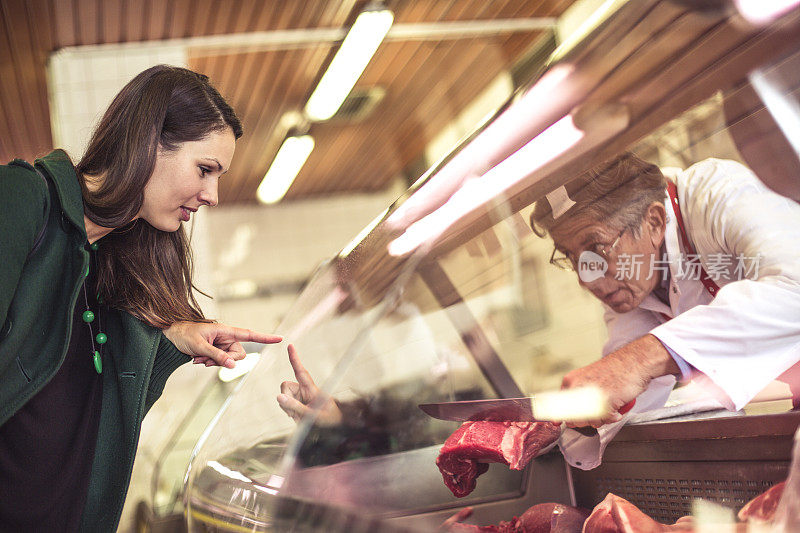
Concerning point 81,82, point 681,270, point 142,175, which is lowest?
point 681,270

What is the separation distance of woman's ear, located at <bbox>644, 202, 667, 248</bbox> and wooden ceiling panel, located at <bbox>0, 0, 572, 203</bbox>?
1996mm

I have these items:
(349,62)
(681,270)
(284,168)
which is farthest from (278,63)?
(681,270)

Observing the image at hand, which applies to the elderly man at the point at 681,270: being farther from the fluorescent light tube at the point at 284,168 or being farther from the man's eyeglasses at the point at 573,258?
the fluorescent light tube at the point at 284,168

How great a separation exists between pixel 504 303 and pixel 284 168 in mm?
6081

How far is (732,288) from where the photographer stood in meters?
0.75

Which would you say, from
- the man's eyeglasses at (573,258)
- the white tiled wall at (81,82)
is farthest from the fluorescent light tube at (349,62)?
the man's eyeglasses at (573,258)

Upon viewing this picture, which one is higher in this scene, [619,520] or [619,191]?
[619,191]

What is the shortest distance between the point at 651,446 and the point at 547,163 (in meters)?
0.42

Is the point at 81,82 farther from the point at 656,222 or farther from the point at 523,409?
the point at 656,222

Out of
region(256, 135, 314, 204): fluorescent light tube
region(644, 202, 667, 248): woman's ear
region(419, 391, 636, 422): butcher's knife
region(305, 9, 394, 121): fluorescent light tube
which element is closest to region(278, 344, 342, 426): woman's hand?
region(419, 391, 636, 422): butcher's knife

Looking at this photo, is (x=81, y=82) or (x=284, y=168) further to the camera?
(x=284, y=168)

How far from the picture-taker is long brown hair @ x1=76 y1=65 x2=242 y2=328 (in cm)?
120

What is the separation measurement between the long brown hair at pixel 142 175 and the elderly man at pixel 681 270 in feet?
2.24

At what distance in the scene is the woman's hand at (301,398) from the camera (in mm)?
954
